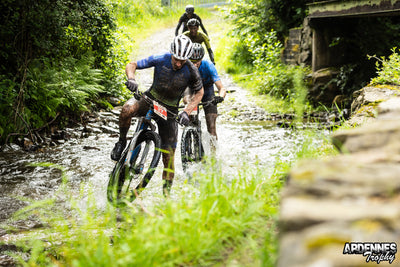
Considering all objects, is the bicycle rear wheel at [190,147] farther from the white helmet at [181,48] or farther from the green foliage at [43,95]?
the green foliage at [43,95]

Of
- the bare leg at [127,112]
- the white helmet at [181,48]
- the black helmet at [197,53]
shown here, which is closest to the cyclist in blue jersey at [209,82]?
the black helmet at [197,53]

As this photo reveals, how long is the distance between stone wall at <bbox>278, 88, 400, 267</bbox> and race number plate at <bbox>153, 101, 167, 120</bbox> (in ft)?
10.5

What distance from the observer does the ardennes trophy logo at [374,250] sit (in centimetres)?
166

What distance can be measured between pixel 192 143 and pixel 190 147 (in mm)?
179

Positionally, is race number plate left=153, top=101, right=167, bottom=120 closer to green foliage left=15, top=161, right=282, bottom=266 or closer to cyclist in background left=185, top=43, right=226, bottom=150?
cyclist in background left=185, top=43, right=226, bottom=150

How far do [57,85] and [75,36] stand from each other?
176 centimetres

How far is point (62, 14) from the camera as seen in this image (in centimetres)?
895

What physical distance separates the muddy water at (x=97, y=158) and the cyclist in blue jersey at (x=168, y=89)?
0.67m

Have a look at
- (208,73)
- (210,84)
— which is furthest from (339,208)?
(210,84)

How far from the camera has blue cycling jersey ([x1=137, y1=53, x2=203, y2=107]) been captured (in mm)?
5352

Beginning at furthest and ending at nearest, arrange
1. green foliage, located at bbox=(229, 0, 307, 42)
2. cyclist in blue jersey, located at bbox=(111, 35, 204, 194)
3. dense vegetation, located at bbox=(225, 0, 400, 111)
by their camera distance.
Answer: green foliage, located at bbox=(229, 0, 307, 42) < dense vegetation, located at bbox=(225, 0, 400, 111) < cyclist in blue jersey, located at bbox=(111, 35, 204, 194)

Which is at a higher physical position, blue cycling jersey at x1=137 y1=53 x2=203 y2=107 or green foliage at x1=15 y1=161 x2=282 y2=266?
blue cycling jersey at x1=137 y1=53 x2=203 y2=107

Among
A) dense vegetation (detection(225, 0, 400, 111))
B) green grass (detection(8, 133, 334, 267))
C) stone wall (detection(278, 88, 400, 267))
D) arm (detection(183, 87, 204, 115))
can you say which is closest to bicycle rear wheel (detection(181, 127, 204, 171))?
arm (detection(183, 87, 204, 115))

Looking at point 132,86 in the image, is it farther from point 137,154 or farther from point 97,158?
point 97,158
